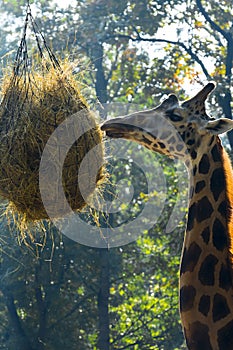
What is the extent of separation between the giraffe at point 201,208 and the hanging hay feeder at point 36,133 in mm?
213

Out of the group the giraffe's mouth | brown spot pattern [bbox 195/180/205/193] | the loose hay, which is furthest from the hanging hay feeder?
brown spot pattern [bbox 195/180/205/193]

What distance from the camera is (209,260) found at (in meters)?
3.37

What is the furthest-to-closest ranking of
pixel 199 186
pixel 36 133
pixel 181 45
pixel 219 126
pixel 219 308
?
pixel 181 45
pixel 36 133
pixel 199 186
pixel 219 126
pixel 219 308

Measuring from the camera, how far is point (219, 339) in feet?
10.5

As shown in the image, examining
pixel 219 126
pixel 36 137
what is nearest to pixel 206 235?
pixel 219 126

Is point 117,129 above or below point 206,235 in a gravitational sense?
above

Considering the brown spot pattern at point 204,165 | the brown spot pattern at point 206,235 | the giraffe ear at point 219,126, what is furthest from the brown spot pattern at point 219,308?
the giraffe ear at point 219,126

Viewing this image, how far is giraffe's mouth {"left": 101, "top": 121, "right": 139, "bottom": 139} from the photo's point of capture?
150 inches

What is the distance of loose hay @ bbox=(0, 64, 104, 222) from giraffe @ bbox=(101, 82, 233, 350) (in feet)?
0.69

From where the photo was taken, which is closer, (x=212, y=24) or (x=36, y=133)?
(x=36, y=133)

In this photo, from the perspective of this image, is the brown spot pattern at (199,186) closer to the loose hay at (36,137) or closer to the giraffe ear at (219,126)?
the giraffe ear at (219,126)

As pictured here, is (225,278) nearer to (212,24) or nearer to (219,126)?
(219,126)

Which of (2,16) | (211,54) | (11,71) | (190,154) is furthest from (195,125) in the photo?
(2,16)

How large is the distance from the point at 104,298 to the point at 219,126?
8.84 meters
